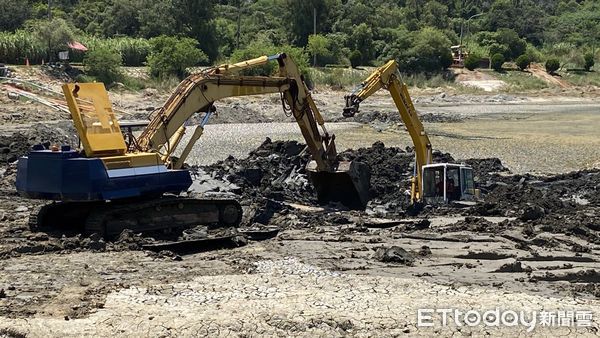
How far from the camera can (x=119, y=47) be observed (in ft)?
214

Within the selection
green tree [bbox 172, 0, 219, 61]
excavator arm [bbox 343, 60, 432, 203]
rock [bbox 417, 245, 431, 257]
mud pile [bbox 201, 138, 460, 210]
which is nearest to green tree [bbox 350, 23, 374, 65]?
green tree [bbox 172, 0, 219, 61]

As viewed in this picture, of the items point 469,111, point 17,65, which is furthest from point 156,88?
point 469,111

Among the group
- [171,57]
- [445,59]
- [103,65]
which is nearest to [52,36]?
[103,65]

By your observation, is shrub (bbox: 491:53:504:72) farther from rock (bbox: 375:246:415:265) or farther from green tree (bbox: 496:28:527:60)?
rock (bbox: 375:246:415:265)

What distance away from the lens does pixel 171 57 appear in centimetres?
5931

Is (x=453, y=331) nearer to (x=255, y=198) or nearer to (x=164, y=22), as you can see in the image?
(x=255, y=198)

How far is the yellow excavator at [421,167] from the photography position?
20438 mm

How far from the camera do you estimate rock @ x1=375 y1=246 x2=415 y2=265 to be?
13586 mm

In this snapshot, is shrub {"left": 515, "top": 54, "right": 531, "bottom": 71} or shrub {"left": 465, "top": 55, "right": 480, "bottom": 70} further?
shrub {"left": 515, "top": 54, "right": 531, "bottom": 71}

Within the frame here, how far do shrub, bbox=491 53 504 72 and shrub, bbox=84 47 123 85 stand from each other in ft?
139

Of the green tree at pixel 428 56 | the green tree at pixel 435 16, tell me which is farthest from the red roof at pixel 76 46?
the green tree at pixel 435 16

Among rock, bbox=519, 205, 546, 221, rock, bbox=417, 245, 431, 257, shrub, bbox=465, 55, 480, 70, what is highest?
rock, bbox=417, 245, 431, 257

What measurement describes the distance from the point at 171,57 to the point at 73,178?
45.7 m

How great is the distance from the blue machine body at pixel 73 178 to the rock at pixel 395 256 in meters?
4.66
